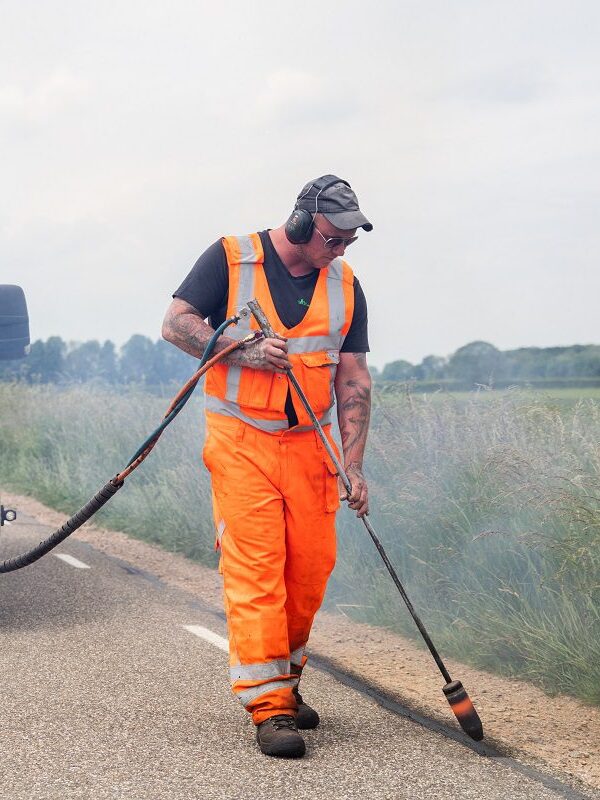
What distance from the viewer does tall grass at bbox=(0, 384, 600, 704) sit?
21.1ft

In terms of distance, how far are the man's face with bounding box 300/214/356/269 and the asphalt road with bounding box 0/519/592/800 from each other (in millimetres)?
1893

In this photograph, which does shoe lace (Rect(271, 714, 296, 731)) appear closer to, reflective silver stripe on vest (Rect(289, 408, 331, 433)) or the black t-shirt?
reflective silver stripe on vest (Rect(289, 408, 331, 433))

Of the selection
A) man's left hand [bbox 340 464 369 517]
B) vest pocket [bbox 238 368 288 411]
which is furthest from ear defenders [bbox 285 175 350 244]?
man's left hand [bbox 340 464 369 517]

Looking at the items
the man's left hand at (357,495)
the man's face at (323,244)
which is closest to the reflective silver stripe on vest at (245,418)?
the man's left hand at (357,495)

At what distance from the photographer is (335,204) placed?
5.19 m

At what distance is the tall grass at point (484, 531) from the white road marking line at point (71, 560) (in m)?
1.06

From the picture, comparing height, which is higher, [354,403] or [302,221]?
[302,221]

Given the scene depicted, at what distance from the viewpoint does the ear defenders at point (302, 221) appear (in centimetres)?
518

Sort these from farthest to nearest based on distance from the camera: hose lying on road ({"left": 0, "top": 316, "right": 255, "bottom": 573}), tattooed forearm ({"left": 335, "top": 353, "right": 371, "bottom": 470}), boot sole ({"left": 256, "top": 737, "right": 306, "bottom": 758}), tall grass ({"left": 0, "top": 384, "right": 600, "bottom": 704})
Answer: tall grass ({"left": 0, "top": 384, "right": 600, "bottom": 704}) → tattooed forearm ({"left": 335, "top": 353, "right": 371, "bottom": 470}) → hose lying on road ({"left": 0, "top": 316, "right": 255, "bottom": 573}) → boot sole ({"left": 256, "top": 737, "right": 306, "bottom": 758})

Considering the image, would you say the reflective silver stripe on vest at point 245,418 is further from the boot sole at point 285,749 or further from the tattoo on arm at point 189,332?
the boot sole at point 285,749

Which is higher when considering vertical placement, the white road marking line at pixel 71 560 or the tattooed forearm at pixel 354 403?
the tattooed forearm at pixel 354 403

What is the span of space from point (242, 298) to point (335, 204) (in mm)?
524

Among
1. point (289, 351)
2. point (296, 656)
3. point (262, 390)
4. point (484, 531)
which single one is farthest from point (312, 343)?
point (484, 531)

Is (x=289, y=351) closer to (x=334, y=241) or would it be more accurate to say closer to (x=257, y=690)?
(x=334, y=241)
